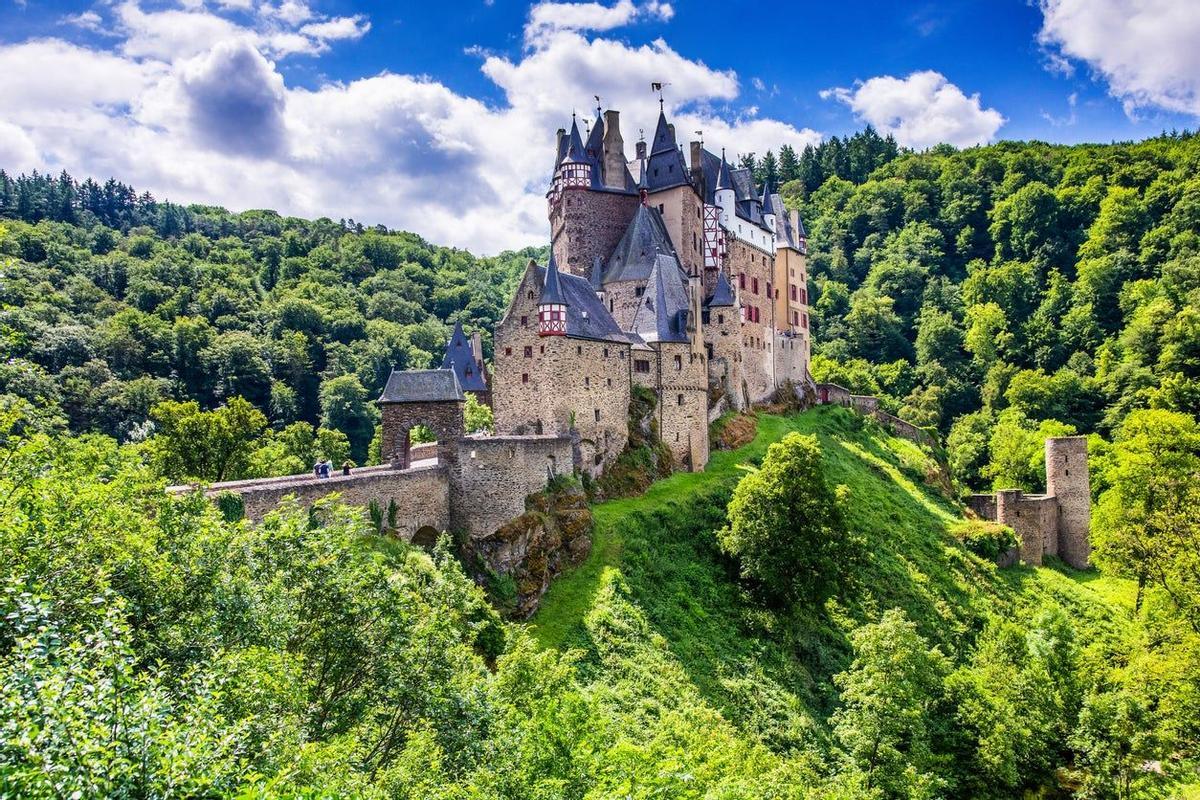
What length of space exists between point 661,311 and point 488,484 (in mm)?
16503

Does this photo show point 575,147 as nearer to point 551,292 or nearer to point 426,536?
point 551,292

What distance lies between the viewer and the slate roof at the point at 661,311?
4650 cm

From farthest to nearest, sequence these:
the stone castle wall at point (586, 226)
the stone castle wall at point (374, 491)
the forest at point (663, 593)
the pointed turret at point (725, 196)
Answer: the pointed turret at point (725, 196) → the stone castle wall at point (586, 226) → the stone castle wall at point (374, 491) → the forest at point (663, 593)

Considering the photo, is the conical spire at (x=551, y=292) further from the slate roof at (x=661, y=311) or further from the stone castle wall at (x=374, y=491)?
the stone castle wall at (x=374, y=491)

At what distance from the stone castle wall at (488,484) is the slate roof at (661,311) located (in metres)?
13.4

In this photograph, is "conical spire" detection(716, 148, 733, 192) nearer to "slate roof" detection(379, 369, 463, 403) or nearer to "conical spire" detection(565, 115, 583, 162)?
"conical spire" detection(565, 115, 583, 162)

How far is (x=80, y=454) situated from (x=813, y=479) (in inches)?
1147

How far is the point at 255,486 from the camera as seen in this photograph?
2781 centimetres

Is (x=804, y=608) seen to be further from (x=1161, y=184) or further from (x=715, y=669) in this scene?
(x=1161, y=184)

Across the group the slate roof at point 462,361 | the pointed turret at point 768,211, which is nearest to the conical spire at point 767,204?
the pointed turret at point 768,211

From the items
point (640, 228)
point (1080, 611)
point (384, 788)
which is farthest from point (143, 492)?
point (1080, 611)

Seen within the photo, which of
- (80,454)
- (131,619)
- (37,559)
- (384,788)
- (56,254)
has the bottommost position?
(384,788)

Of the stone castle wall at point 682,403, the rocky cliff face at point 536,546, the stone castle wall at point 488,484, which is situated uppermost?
the stone castle wall at point 682,403

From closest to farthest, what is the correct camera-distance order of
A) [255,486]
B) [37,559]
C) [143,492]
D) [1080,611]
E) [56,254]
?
1. [37,559]
2. [143,492]
3. [255,486]
4. [1080,611]
5. [56,254]
